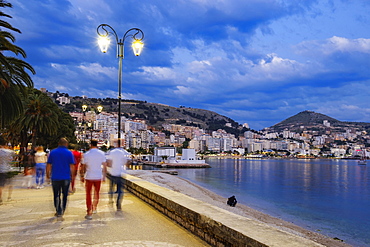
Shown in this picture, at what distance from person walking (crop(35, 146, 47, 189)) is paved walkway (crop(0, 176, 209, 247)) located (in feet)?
12.2

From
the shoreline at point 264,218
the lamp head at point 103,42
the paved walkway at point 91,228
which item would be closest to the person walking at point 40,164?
the paved walkway at point 91,228

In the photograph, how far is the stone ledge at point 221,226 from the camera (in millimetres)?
3689

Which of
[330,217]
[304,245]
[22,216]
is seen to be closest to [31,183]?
[22,216]

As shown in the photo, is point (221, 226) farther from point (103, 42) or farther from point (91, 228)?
point (103, 42)

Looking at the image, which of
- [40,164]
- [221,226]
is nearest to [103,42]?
[40,164]

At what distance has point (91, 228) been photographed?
5801mm

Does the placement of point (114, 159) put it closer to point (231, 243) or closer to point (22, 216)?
point (22, 216)

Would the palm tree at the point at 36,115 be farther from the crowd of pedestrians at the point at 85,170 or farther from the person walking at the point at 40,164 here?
the crowd of pedestrians at the point at 85,170

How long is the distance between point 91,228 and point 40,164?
7315mm

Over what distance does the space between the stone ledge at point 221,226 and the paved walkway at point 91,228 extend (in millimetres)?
181

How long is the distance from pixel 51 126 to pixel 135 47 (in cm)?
2106

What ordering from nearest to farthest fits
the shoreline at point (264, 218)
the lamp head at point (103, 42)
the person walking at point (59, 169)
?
the person walking at point (59, 169) < the lamp head at point (103, 42) < the shoreline at point (264, 218)

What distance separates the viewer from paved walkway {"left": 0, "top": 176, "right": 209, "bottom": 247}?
4938 mm

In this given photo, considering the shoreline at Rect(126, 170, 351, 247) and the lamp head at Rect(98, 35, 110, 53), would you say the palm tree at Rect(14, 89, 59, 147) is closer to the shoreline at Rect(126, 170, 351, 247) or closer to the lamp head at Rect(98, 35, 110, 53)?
the shoreline at Rect(126, 170, 351, 247)
